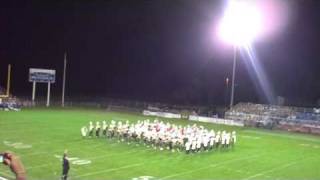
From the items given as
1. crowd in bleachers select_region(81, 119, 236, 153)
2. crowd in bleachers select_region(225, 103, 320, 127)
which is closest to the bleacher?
crowd in bleachers select_region(225, 103, 320, 127)

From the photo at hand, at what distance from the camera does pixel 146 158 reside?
81.5ft

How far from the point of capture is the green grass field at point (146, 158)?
70.9 ft

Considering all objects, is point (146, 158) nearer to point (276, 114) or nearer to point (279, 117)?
point (279, 117)

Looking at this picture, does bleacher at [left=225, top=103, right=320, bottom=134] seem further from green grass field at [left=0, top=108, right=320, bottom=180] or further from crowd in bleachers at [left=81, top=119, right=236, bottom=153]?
crowd in bleachers at [left=81, top=119, right=236, bottom=153]

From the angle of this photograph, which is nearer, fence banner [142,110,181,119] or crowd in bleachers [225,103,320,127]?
crowd in bleachers [225,103,320,127]

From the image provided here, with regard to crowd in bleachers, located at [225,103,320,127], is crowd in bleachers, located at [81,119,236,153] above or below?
below

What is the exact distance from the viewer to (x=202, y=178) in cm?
2112

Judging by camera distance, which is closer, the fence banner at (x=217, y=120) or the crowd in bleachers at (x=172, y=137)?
the crowd in bleachers at (x=172, y=137)

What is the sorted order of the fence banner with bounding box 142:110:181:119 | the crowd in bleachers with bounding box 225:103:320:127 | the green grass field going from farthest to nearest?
the fence banner with bounding box 142:110:181:119 < the crowd in bleachers with bounding box 225:103:320:127 < the green grass field

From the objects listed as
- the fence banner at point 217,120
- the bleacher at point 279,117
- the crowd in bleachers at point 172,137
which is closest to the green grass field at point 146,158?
the crowd in bleachers at point 172,137

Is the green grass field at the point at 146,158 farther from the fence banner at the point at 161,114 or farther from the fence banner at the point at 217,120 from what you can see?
the fence banner at the point at 161,114

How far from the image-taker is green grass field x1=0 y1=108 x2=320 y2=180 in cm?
2161

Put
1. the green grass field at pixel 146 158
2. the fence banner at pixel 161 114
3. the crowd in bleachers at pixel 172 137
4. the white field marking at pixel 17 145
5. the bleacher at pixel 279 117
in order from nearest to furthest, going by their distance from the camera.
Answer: the green grass field at pixel 146 158
the white field marking at pixel 17 145
the crowd in bleachers at pixel 172 137
the bleacher at pixel 279 117
the fence banner at pixel 161 114

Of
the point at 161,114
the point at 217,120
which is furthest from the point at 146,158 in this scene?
the point at 161,114
